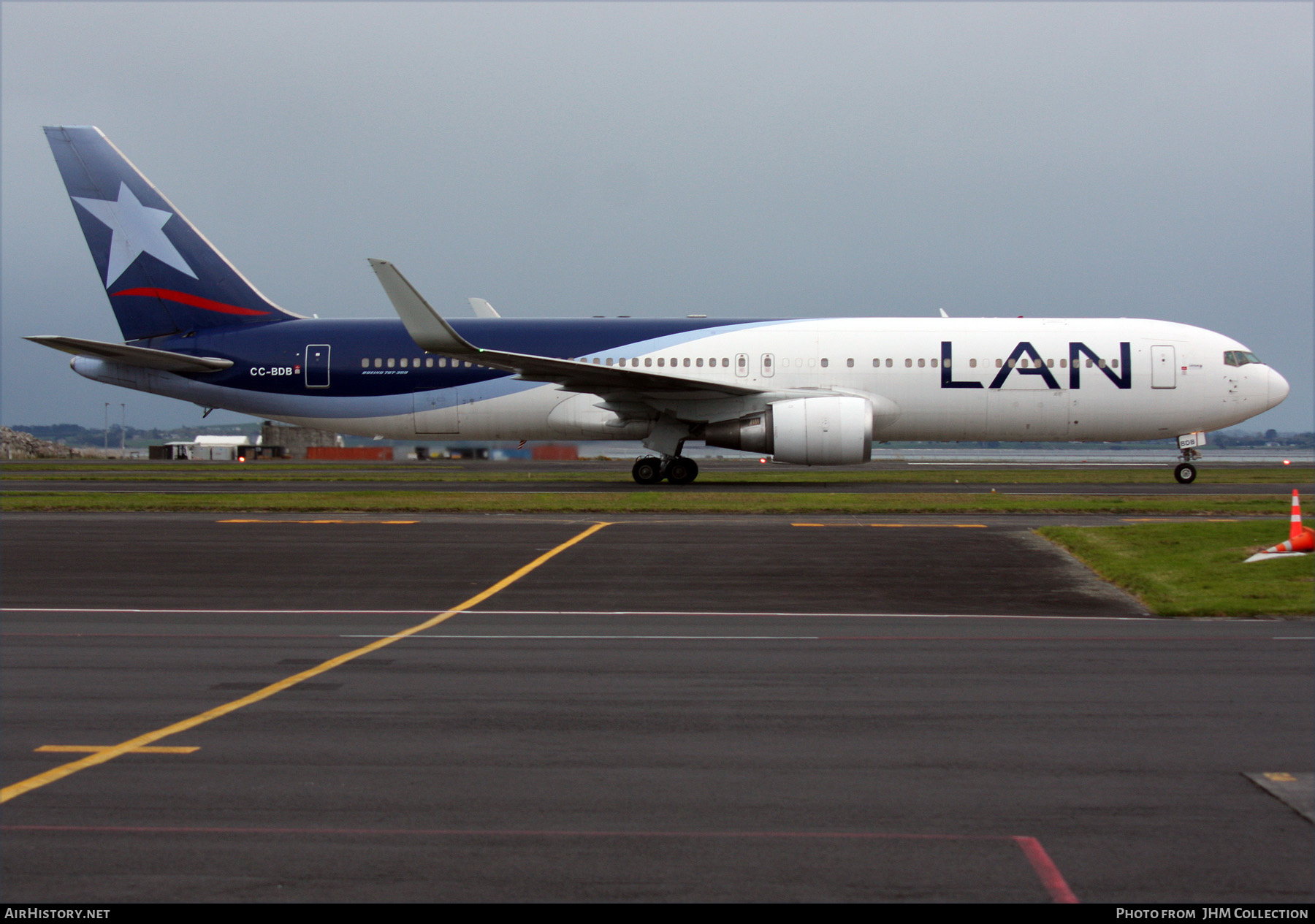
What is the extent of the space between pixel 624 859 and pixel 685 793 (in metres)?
0.78

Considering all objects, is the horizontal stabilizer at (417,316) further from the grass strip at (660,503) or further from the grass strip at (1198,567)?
the grass strip at (1198,567)

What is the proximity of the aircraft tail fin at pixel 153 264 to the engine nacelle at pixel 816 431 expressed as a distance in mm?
14079

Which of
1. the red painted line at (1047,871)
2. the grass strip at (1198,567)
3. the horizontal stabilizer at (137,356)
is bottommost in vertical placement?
the red painted line at (1047,871)

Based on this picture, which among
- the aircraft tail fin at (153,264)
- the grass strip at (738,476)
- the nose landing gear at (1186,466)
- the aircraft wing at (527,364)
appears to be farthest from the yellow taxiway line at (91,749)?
the nose landing gear at (1186,466)

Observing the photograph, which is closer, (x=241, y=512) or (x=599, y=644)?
(x=599, y=644)

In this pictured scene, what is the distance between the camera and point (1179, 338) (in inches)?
1062

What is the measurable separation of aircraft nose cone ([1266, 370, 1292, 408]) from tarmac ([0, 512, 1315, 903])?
20210 millimetres

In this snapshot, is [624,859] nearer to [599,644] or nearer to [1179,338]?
[599,644]

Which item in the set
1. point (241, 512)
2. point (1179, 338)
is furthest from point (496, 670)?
point (1179, 338)

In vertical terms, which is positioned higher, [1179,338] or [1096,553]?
[1179,338]

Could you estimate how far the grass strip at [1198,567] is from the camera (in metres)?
9.85

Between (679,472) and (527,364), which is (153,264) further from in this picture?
(679,472)

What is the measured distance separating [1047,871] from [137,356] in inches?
1093

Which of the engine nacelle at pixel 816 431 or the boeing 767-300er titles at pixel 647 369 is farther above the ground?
the boeing 767-300er titles at pixel 647 369
